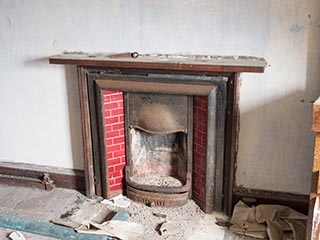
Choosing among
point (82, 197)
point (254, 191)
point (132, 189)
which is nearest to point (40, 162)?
point (82, 197)

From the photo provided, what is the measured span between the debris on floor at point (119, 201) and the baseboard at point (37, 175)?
9.7 inches

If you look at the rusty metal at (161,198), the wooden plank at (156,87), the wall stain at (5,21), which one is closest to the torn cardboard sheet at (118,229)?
the rusty metal at (161,198)

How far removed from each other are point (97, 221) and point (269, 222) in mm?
1028

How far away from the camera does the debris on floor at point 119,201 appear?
2.78m

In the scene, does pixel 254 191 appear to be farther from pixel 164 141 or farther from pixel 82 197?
pixel 82 197

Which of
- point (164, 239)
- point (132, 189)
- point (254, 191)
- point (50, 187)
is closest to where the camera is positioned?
point (164, 239)

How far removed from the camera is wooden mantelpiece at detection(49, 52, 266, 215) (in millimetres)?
2316

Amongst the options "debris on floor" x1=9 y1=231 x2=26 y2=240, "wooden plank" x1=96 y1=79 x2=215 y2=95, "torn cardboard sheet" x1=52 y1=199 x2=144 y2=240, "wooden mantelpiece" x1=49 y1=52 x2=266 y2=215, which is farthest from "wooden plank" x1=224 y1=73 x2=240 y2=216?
"debris on floor" x1=9 y1=231 x2=26 y2=240

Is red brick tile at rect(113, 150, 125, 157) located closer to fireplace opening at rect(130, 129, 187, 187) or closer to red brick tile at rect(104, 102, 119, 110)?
fireplace opening at rect(130, 129, 187, 187)

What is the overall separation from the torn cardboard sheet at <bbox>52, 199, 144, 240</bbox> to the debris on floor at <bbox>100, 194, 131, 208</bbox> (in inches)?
1.8

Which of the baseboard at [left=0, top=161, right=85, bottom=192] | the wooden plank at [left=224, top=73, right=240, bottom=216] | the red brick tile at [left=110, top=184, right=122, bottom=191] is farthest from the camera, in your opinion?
the baseboard at [left=0, top=161, right=85, bottom=192]

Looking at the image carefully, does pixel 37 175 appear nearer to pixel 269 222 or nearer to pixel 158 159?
pixel 158 159

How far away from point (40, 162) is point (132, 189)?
2.40 feet

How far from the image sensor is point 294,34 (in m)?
2.27
